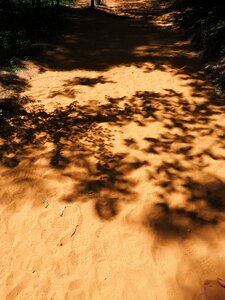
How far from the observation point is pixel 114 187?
4.70m

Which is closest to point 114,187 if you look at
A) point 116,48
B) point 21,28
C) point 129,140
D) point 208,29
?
point 129,140

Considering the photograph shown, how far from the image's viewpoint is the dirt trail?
344 centimetres

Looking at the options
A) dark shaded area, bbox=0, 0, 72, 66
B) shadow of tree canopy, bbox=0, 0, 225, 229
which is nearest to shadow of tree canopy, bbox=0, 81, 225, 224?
shadow of tree canopy, bbox=0, 0, 225, 229

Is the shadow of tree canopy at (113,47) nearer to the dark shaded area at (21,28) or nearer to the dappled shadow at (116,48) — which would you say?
the dappled shadow at (116,48)

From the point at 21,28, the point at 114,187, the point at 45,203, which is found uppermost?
the point at 21,28

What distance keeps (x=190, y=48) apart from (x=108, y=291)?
9.45 meters

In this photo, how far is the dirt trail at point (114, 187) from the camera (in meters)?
3.44

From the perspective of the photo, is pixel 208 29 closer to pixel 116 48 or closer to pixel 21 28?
pixel 116 48

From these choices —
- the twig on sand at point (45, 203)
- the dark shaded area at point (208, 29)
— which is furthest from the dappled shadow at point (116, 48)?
the twig on sand at point (45, 203)

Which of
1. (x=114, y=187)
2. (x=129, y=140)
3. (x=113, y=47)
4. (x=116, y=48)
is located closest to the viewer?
(x=114, y=187)

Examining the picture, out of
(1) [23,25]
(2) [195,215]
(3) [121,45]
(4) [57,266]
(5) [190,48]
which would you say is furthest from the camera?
(1) [23,25]

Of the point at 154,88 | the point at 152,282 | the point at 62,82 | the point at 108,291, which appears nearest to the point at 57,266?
the point at 108,291

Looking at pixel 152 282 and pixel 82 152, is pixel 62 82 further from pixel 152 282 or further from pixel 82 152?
pixel 152 282

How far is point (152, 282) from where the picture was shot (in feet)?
10.9
